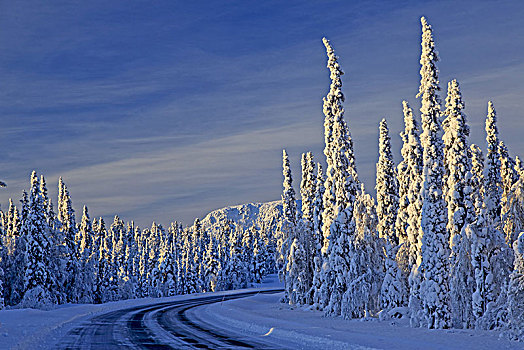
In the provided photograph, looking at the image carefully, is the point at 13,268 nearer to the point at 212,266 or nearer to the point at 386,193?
the point at 386,193

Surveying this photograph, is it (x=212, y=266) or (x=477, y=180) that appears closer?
(x=477, y=180)

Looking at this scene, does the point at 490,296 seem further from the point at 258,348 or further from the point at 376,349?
the point at 258,348

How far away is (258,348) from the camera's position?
19.8 m

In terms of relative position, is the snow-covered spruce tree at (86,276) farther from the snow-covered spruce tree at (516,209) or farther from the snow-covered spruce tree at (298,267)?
the snow-covered spruce tree at (516,209)

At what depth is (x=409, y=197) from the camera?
36.4 metres

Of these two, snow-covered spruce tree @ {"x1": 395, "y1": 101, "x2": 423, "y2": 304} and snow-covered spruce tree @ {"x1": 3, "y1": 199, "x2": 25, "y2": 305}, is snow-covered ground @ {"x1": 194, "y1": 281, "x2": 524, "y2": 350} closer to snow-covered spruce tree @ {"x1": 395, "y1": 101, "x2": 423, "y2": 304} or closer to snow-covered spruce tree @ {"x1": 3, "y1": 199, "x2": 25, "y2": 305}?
snow-covered spruce tree @ {"x1": 395, "y1": 101, "x2": 423, "y2": 304}

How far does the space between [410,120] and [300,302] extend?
21.8 m

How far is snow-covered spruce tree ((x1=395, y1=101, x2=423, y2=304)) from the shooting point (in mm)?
35719

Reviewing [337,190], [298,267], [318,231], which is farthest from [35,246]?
[337,190]

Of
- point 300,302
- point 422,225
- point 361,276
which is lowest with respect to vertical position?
point 300,302

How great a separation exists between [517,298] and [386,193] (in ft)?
70.2

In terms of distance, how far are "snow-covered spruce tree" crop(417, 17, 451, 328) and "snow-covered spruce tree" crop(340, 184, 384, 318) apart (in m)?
5.91

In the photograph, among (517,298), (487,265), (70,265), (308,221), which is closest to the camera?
(517,298)

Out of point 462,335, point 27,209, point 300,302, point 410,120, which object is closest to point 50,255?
point 27,209
